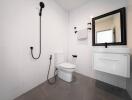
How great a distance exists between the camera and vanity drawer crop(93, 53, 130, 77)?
133cm

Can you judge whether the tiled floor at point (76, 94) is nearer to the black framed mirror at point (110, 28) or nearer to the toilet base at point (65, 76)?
the toilet base at point (65, 76)

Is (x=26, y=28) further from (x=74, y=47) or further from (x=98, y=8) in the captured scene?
(x=98, y=8)

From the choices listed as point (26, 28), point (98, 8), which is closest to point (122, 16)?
point (98, 8)

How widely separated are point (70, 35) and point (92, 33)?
2.84ft

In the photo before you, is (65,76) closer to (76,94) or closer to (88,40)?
(76,94)

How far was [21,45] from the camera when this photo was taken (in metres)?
1.42

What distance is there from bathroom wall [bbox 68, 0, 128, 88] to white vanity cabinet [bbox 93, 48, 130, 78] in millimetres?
413

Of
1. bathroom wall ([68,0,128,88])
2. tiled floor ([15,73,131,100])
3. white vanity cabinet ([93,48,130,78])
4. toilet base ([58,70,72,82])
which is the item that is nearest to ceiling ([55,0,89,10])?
bathroom wall ([68,0,128,88])

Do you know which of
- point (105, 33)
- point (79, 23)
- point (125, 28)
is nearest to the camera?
point (125, 28)

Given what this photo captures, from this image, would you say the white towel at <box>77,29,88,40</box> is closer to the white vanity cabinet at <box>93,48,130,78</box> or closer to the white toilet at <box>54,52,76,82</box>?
the white vanity cabinet at <box>93,48,130,78</box>

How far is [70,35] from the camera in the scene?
279 cm

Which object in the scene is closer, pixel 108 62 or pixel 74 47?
pixel 108 62

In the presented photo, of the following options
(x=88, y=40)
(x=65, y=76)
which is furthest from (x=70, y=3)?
(x=65, y=76)

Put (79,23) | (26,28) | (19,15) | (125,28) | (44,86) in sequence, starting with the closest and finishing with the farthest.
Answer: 1. (19,15)
2. (26,28)
3. (125,28)
4. (44,86)
5. (79,23)
